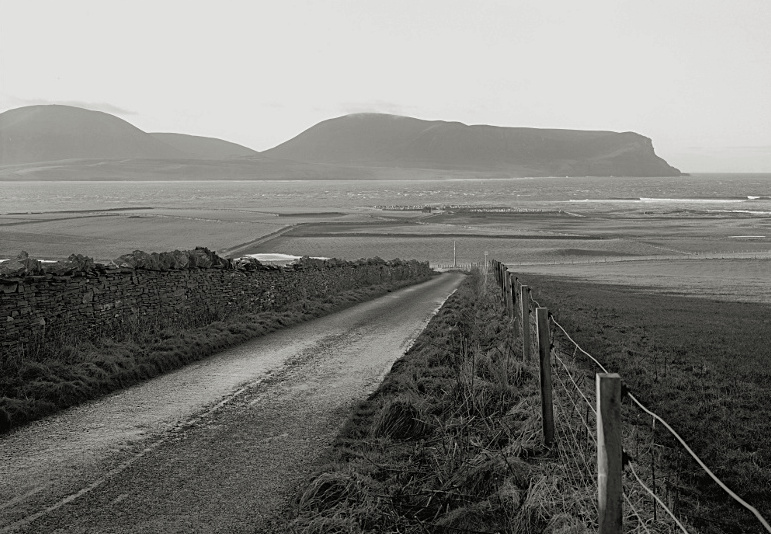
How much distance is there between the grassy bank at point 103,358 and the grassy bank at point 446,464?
4.15 meters

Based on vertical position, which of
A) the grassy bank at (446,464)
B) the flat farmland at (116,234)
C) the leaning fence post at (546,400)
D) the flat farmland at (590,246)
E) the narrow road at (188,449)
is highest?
the leaning fence post at (546,400)

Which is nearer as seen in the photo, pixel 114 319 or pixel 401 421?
pixel 401 421

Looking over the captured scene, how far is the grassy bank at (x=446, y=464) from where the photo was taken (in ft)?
19.5

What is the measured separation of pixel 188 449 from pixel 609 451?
522cm

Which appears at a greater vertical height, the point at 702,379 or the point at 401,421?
the point at 401,421

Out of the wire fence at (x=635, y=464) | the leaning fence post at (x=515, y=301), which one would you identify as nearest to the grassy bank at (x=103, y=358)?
the leaning fence post at (x=515, y=301)

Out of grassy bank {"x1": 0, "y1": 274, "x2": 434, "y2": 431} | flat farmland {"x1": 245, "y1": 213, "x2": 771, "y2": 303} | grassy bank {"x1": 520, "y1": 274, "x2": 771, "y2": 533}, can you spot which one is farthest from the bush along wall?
flat farmland {"x1": 245, "y1": 213, "x2": 771, "y2": 303}

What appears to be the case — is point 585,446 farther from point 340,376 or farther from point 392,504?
point 340,376

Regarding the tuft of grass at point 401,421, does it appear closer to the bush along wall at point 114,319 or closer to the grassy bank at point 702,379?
the grassy bank at point 702,379

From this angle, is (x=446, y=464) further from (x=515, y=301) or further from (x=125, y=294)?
(x=125, y=294)

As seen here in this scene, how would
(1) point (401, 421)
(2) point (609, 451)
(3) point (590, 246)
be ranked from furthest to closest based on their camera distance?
1. (3) point (590, 246)
2. (1) point (401, 421)
3. (2) point (609, 451)

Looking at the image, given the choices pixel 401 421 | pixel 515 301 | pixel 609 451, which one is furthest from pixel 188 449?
pixel 515 301

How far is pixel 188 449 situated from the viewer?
809 centimetres

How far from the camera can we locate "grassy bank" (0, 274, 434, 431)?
32.2ft
